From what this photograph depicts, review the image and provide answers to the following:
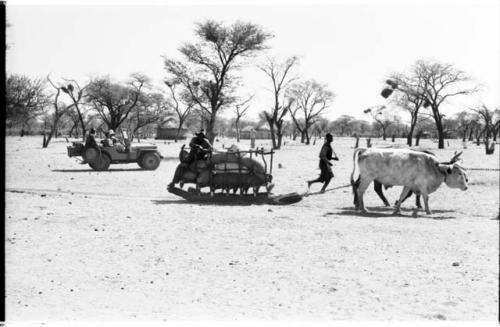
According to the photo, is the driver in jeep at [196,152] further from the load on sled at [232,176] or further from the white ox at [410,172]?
the white ox at [410,172]

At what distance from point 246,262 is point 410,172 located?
5.15 meters

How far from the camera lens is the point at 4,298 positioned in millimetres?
4926

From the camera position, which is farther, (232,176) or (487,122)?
(487,122)

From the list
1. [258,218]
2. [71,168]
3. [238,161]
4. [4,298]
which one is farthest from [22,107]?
[4,298]

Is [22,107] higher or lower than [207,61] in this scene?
lower

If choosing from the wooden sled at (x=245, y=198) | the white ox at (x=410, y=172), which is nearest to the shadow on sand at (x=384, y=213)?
the white ox at (x=410, y=172)

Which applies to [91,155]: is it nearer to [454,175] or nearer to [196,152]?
[196,152]

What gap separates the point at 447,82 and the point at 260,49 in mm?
18098

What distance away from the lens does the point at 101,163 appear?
67.7 feet

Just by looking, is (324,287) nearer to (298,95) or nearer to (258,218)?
(258,218)

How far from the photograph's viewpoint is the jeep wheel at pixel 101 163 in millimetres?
20578

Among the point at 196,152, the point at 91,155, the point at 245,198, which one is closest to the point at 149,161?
the point at 91,155

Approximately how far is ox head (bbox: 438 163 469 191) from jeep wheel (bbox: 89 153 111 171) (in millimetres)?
13311

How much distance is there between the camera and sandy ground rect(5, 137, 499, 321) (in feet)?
15.7
